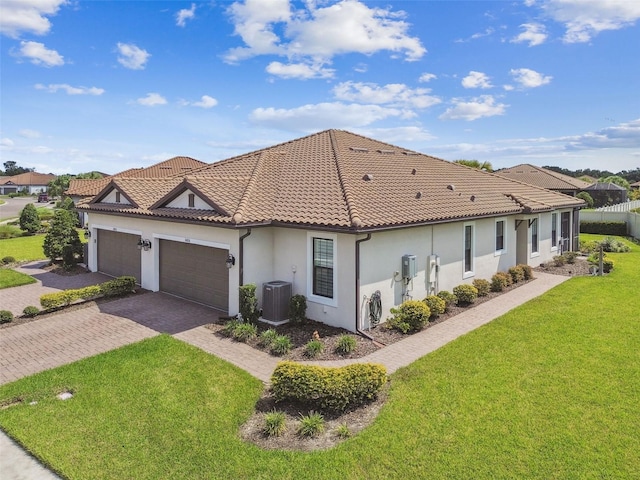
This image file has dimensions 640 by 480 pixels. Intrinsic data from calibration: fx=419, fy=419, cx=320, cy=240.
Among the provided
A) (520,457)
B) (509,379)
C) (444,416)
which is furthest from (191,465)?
(509,379)

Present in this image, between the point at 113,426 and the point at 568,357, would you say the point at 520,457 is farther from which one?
the point at 113,426

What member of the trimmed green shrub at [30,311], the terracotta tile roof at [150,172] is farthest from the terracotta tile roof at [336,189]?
the terracotta tile roof at [150,172]

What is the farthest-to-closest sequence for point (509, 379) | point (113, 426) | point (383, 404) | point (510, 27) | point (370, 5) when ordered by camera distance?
1. point (510, 27)
2. point (370, 5)
3. point (509, 379)
4. point (383, 404)
5. point (113, 426)

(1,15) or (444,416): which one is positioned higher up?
(1,15)

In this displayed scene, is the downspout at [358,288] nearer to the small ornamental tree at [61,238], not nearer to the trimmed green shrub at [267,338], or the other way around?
the trimmed green shrub at [267,338]

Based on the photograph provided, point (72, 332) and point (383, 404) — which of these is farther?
point (72, 332)

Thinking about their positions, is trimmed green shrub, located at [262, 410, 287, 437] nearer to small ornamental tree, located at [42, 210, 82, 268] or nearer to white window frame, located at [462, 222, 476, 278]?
white window frame, located at [462, 222, 476, 278]
